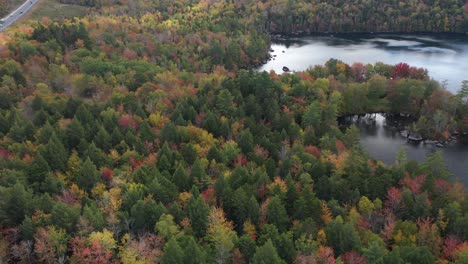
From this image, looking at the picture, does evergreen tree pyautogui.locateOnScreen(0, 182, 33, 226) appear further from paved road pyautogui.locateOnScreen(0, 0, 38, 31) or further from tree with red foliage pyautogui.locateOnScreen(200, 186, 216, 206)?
paved road pyautogui.locateOnScreen(0, 0, 38, 31)

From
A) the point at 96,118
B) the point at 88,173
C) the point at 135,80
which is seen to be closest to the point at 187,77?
the point at 135,80

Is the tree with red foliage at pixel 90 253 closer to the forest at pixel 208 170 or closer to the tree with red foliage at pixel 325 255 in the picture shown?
the forest at pixel 208 170

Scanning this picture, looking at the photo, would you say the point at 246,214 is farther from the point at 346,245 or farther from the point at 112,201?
the point at 112,201

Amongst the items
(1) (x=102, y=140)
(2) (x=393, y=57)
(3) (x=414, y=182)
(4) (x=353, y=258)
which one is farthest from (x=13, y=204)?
(2) (x=393, y=57)

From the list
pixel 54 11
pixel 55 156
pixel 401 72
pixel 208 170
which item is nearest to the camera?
pixel 55 156

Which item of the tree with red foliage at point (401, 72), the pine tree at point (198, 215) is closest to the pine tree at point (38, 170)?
the pine tree at point (198, 215)

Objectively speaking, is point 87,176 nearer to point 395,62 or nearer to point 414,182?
point 414,182
